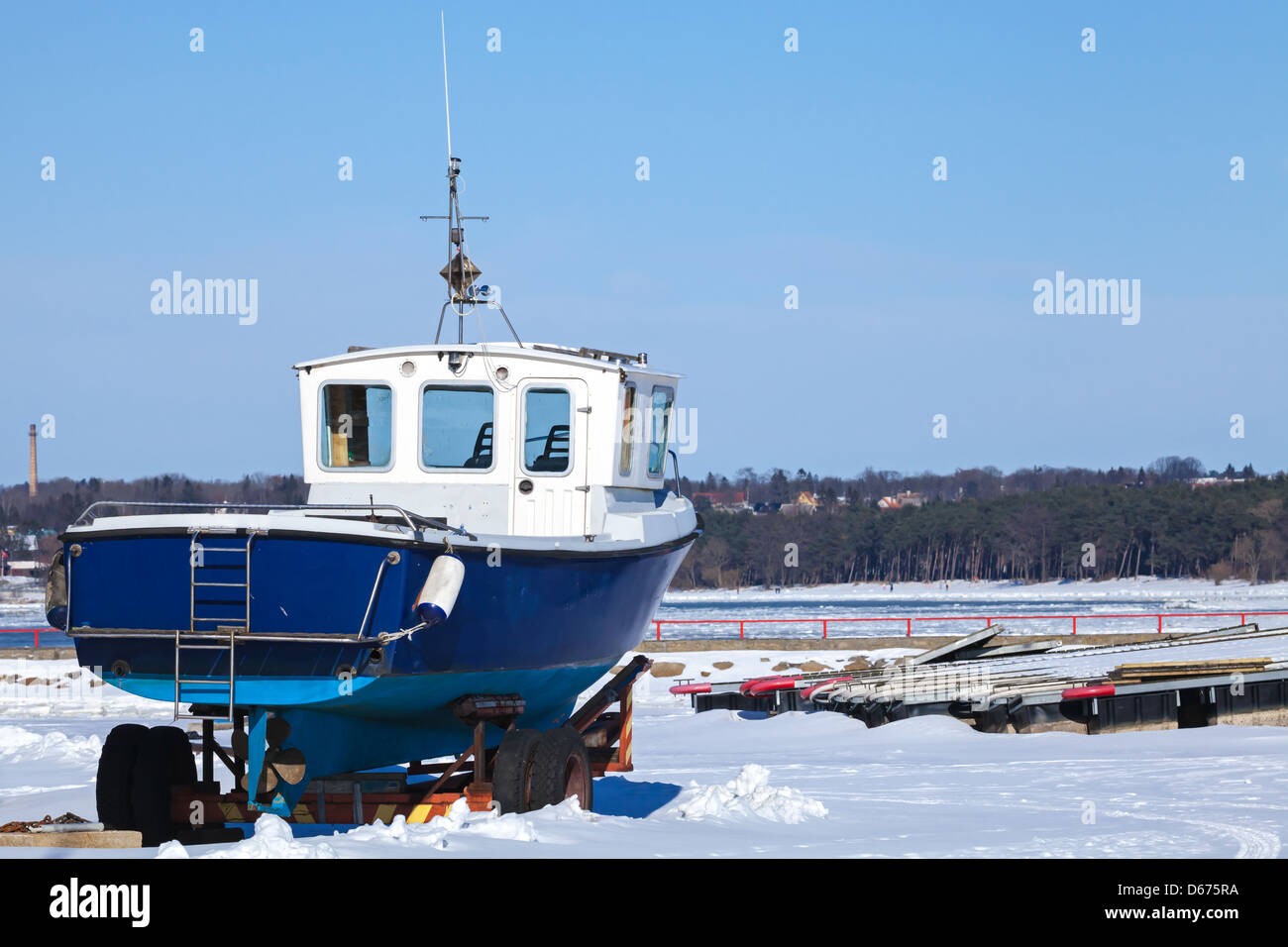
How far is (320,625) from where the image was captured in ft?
27.0

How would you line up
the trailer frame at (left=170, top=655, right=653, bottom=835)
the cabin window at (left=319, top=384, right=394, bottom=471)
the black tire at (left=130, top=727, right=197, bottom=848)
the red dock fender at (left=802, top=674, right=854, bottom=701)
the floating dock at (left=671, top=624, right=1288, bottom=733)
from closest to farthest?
1. the trailer frame at (left=170, top=655, right=653, bottom=835)
2. the black tire at (left=130, top=727, right=197, bottom=848)
3. the cabin window at (left=319, top=384, right=394, bottom=471)
4. the floating dock at (left=671, top=624, right=1288, bottom=733)
5. the red dock fender at (left=802, top=674, right=854, bottom=701)

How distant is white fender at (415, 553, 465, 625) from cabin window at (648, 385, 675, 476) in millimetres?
3635

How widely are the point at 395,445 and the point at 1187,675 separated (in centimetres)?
960

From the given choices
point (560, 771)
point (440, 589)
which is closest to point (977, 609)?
point (560, 771)

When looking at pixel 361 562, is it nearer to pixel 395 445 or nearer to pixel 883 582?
pixel 395 445

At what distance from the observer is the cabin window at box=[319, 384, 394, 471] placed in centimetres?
1097

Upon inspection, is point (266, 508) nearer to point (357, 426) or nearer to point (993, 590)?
point (357, 426)

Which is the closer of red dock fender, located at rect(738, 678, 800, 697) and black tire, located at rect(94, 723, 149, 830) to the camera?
black tire, located at rect(94, 723, 149, 830)

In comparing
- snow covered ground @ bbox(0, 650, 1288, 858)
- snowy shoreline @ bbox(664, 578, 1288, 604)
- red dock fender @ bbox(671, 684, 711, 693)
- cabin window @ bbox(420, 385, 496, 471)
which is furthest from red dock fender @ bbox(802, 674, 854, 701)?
snowy shoreline @ bbox(664, 578, 1288, 604)

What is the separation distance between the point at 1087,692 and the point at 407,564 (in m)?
9.47

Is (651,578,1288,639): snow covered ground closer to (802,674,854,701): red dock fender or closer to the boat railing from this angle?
(802,674,854,701): red dock fender

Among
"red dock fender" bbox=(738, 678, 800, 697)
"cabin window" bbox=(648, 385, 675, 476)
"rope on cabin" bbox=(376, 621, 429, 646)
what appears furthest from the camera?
"red dock fender" bbox=(738, 678, 800, 697)

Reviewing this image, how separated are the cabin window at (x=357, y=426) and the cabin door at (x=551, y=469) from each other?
1007mm
